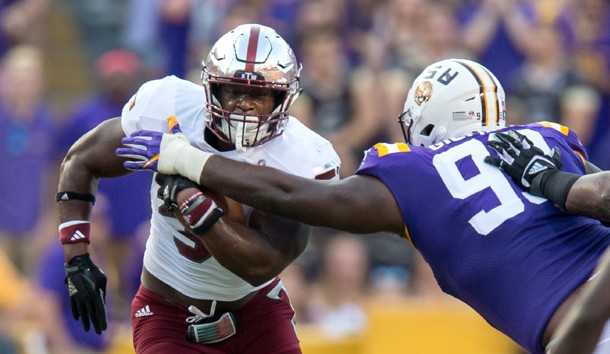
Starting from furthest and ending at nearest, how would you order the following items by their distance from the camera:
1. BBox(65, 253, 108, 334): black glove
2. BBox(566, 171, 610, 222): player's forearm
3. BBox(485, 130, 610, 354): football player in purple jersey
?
BBox(65, 253, 108, 334): black glove < BBox(566, 171, 610, 222): player's forearm < BBox(485, 130, 610, 354): football player in purple jersey

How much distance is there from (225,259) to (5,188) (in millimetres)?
5282

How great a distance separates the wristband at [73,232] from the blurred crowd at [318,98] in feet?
8.37

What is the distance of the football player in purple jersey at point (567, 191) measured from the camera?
364 cm

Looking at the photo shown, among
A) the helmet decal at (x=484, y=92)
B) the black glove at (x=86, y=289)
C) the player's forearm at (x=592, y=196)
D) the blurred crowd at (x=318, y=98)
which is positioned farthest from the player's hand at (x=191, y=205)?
the blurred crowd at (x=318, y=98)

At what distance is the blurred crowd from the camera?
8258 mm

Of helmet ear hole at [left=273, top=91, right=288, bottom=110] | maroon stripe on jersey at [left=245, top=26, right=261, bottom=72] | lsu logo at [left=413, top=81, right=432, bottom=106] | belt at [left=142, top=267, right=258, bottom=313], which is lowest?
belt at [left=142, top=267, right=258, bottom=313]

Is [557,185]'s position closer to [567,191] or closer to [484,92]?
[567,191]

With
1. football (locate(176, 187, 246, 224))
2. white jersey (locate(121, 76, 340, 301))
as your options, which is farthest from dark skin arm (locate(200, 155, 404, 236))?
white jersey (locate(121, 76, 340, 301))

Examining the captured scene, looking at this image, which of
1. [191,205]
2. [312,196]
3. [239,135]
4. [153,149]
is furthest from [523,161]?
[153,149]

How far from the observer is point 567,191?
4.30m

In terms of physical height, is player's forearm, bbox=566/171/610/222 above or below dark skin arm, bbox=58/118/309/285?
above

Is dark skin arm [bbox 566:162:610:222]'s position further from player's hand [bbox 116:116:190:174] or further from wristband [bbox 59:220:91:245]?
wristband [bbox 59:220:91:245]

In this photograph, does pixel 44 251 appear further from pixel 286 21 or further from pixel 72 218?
pixel 72 218

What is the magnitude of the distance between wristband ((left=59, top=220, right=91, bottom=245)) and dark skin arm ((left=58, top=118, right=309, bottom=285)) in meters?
0.02
